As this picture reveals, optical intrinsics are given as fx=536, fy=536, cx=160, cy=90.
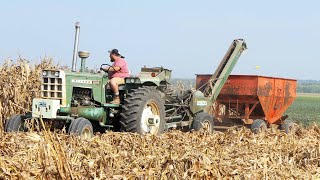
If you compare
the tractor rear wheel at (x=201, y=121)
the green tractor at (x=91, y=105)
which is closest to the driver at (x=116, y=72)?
the green tractor at (x=91, y=105)

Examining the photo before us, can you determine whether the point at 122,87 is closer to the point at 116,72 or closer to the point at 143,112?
the point at 116,72

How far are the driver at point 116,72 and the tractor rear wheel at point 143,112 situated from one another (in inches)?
11.3

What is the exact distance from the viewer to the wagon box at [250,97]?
14.1 m

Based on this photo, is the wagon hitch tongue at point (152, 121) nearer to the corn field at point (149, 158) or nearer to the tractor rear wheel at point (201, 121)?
the corn field at point (149, 158)

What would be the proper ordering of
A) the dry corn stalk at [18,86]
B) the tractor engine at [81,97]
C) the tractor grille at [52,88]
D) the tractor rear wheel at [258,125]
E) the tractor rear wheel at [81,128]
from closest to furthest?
the tractor rear wheel at [81,128]
the tractor grille at [52,88]
the tractor engine at [81,97]
the dry corn stalk at [18,86]
the tractor rear wheel at [258,125]

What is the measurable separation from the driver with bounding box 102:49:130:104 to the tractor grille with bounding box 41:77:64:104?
37.5 inches

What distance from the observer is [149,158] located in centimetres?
587

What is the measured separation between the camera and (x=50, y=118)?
924 cm

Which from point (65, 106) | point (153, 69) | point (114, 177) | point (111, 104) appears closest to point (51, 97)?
point (65, 106)

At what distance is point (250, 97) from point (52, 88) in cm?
621

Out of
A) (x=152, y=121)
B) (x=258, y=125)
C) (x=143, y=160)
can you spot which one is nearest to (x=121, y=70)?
(x=152, y=121)

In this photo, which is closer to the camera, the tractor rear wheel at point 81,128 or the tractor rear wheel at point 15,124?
the tractor rear wheel at point 81,128

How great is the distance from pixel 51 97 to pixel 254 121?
232 inches

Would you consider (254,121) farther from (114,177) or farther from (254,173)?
(114,177)
